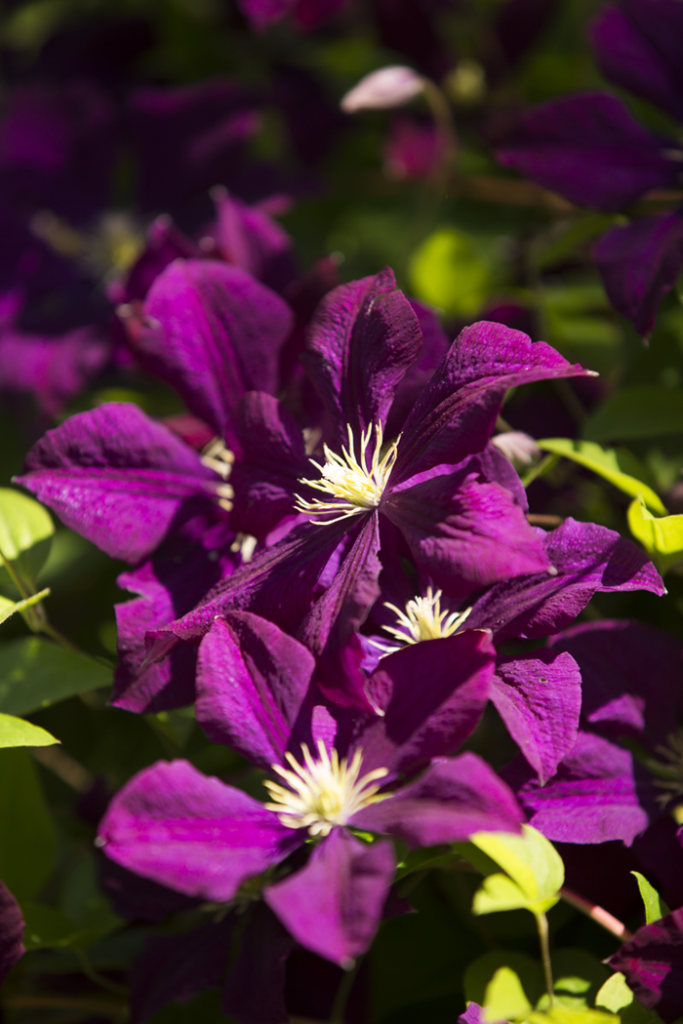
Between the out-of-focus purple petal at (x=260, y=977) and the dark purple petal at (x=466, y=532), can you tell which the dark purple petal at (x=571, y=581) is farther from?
the out-of-focus purple petal at (x=260, y=977)

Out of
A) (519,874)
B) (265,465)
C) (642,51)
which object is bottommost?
(519,874)

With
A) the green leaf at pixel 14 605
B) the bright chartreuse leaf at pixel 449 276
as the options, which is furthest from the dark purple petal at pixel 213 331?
the bright chartreuse leaf at pixel 449 276

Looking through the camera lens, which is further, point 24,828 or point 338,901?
point 24,828

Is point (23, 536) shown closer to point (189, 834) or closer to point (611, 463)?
point (189, 834)

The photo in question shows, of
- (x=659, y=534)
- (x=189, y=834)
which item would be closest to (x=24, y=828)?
(x=189, y=834)

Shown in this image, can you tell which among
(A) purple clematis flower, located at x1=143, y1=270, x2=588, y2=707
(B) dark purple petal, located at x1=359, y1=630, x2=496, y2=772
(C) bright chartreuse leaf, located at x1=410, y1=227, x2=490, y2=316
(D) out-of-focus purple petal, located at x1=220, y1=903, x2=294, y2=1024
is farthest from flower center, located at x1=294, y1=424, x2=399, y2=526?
(C) bright chartreuse leaf, located at x1=410, y1=227, x2=490, y2=316

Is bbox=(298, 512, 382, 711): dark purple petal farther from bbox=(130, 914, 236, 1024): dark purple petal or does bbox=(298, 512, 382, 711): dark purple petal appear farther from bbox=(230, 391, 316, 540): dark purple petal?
bbox=(130, 914, 236, 1024): dark purple petal
